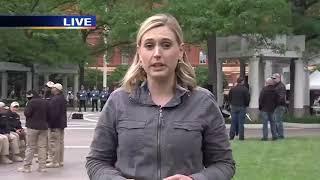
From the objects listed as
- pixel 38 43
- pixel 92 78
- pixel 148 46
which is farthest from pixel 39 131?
pixel 92 78

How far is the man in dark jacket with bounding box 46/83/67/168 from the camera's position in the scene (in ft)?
46.9

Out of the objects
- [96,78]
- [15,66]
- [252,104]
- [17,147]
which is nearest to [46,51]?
[15,66]

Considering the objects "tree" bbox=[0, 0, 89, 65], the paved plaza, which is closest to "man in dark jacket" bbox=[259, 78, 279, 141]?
the paved plaza

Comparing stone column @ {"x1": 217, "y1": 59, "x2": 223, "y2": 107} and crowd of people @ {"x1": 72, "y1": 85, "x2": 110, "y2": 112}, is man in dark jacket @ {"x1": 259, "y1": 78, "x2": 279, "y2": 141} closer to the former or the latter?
stone column @ {"x1": 217, "y1": 59, "x2": 223, "y2": 107}

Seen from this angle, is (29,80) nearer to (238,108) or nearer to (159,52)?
(238,108)

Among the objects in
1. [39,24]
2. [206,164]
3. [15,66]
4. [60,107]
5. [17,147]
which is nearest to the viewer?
[206,164]

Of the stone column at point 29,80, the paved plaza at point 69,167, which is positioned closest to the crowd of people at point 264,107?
the paved plaza at point 69,167

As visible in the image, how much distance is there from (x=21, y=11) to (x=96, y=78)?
3741cm

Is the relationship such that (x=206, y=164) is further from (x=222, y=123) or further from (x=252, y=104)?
(x=252, y=104)

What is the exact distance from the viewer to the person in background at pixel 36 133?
1334 cm

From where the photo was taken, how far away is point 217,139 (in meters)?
3.00

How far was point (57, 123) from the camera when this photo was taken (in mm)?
14422

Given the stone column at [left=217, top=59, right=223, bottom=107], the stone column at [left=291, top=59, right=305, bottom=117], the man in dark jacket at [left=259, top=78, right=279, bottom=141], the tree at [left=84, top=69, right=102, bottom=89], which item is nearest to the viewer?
the man in dark jacket at [left=259, top=78, right=279, bottom=141]

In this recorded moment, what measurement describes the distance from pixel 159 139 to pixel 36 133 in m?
10.9
